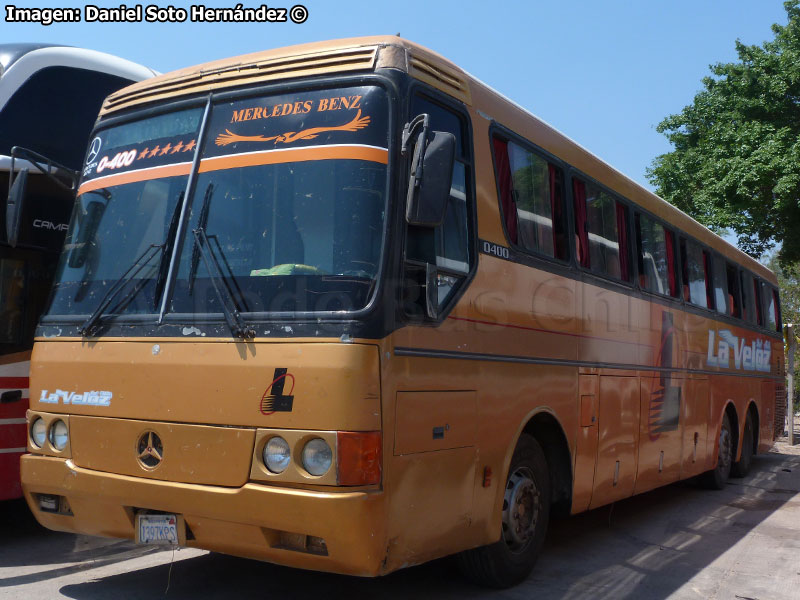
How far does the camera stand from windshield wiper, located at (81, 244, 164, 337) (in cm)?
514

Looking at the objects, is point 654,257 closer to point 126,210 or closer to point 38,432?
point 126,210

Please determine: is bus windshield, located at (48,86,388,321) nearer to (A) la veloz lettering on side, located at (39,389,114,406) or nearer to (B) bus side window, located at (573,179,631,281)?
(A) la veloz lettering on side, located at (39,389,114,406)

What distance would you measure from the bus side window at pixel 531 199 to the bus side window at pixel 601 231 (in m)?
0.40

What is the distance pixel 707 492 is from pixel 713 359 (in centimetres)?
196

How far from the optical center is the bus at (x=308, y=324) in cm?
452

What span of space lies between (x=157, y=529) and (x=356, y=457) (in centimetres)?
134

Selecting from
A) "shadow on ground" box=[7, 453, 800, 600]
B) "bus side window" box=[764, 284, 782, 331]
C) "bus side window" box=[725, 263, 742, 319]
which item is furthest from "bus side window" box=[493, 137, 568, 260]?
"bus side window" box=[764, 284, 782, 331]

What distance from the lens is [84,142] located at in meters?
7.93

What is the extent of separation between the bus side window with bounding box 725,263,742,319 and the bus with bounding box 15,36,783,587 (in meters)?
7.15

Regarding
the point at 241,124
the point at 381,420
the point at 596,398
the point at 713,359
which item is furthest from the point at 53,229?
the point at 713,359

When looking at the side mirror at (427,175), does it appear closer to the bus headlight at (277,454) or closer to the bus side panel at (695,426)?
the bus headlight at (277,454)

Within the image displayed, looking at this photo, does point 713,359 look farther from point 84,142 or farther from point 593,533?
point 84,142

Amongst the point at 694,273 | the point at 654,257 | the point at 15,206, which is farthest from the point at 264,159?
the point at 694,273

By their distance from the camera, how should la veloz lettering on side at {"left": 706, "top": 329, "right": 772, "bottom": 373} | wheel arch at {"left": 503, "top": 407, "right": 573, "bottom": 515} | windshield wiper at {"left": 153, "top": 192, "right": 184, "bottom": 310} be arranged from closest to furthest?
windshield wiper at {"left": 153, "top": 192, "right": 184, "bottom": 310}
wheel arch at {"left": 503, "top": 407, "right": 573, "bottom": 515}
la veloz lettering on side at {"left": 706, "top": 329, "right": 772, "bottom": 373}
